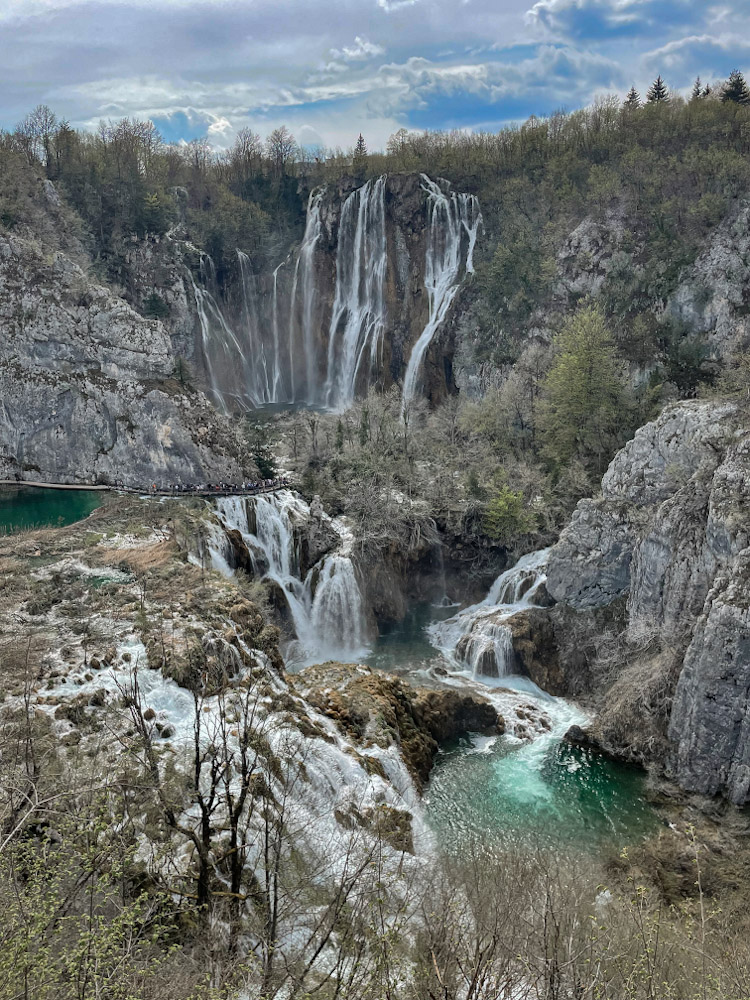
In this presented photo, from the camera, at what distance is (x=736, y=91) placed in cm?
5344

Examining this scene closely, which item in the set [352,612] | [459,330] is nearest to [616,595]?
[352,612]

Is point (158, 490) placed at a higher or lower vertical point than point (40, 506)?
higher

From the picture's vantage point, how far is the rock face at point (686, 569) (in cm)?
2188

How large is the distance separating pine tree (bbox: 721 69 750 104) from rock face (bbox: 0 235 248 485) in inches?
1884

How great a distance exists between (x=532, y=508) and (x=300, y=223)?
1730 inches

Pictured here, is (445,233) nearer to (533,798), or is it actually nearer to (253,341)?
(253,341)

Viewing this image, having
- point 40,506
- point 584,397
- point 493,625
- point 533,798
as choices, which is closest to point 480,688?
point 493,625

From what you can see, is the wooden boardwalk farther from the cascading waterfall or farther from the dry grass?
the cascading waterfall

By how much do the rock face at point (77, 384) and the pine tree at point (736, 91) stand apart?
47.9 metres

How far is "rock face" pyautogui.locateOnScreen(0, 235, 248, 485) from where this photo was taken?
144 feet

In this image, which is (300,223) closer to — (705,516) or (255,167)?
(255,167)

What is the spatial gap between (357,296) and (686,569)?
41.7 m

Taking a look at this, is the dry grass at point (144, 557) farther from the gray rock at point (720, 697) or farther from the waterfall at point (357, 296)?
the waterfall at point (357, 296)

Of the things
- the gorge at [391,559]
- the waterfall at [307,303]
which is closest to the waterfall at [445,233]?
the gorge at [391,559]
